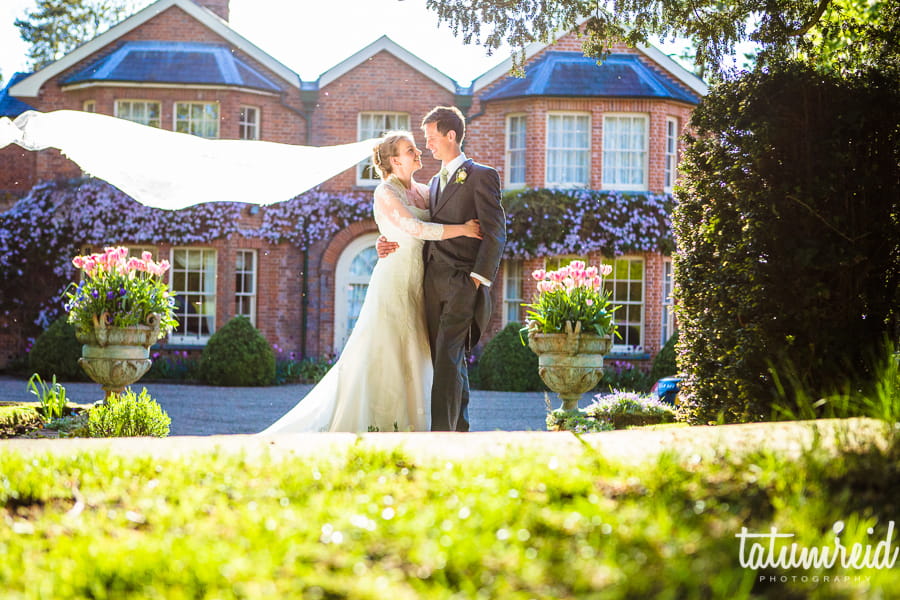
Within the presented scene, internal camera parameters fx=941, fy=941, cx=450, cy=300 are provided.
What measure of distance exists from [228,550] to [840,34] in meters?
7.73

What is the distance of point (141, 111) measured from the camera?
66.5ft

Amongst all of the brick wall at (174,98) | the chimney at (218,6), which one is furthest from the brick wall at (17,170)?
the chimney at (218,6)

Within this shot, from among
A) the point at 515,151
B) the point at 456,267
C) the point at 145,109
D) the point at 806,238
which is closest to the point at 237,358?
the point at 145,109

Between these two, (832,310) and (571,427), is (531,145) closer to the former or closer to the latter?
(571,427)

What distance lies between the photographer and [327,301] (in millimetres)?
20422

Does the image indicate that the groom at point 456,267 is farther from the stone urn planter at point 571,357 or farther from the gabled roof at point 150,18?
the gabled roof at point 150,18

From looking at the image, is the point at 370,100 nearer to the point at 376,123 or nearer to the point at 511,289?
the point at 376,123

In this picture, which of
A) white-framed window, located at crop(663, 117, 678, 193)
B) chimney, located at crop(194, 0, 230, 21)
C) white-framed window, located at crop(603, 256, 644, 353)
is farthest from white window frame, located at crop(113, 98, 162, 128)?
white-framed window, located at crop(663, 117, 678, 193)

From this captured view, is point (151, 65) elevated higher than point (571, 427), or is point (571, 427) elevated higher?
point (151, 65)

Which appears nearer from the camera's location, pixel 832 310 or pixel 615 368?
pixel 832 310

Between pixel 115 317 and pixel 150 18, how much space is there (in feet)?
45.4

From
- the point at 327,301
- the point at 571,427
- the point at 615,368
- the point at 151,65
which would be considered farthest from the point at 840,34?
the point at 151,65

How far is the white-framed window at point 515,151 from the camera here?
808 inches

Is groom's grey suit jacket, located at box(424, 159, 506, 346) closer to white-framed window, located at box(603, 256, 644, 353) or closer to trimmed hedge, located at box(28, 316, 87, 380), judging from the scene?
trimmed hedge, located at box(28, 316, 87, 380)
